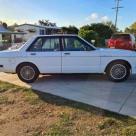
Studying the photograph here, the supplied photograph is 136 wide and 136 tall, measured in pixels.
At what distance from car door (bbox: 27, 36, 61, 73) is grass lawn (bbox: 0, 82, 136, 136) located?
2.24 metres

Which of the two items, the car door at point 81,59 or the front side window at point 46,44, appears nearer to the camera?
the car door at point 81,59

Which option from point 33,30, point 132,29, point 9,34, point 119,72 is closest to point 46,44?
point 119,72

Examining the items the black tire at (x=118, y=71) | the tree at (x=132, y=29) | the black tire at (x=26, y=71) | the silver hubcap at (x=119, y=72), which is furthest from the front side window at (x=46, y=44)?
the tree at (x=132, y=29)

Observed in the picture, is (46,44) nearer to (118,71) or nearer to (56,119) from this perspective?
(118,71)

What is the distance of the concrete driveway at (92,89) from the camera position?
7707 mm

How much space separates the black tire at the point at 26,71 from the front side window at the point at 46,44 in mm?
567

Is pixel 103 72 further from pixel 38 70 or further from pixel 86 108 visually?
pixel 86 108

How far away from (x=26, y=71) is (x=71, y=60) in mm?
1503

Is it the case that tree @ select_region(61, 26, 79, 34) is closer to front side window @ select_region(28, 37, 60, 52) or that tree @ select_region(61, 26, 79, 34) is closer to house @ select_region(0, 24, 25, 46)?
house @ select_region(0, 24, 25, 46)

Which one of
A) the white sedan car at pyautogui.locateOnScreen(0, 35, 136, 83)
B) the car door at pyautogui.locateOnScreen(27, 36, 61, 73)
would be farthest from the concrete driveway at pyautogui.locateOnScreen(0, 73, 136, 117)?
the car door at pyautogui.locateOnScreen(27, 36, 61, 73)

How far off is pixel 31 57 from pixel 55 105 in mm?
3224

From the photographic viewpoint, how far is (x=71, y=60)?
10664mm

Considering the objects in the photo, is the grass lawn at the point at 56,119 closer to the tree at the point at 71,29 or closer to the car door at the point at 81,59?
the car door at the point at 81,59

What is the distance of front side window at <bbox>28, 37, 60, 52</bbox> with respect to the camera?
1081 centimetres
